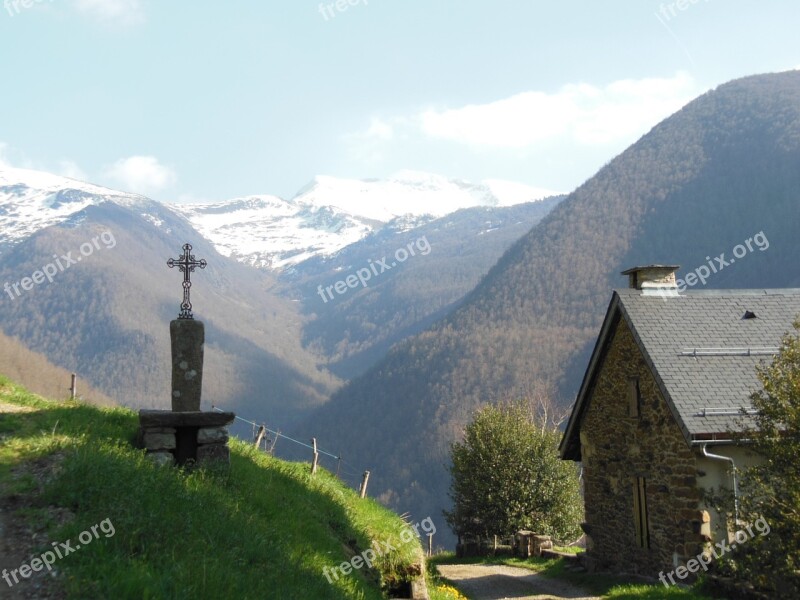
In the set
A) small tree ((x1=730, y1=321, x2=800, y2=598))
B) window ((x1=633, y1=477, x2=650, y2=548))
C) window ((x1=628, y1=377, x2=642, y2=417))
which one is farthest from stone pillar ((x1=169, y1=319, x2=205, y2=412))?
window ((x1=633, y1=477, x2=650, y2=548))

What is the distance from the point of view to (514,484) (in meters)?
31.9

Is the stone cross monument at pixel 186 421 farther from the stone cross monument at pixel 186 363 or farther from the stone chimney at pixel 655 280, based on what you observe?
the stone chimney at pixel 655 280

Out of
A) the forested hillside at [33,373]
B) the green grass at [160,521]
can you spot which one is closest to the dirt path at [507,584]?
the green grass at [160,521]

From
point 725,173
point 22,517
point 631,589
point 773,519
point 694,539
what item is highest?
point 725,173

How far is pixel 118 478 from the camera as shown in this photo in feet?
28.9

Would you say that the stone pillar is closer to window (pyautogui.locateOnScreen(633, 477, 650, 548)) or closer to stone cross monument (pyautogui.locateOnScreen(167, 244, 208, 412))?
stone cross monument (pyautogui.locateOnScreen(167, 244, 208, 412))

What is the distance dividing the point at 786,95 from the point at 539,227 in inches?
2680

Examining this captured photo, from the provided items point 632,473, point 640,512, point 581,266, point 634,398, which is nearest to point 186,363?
point 634,398

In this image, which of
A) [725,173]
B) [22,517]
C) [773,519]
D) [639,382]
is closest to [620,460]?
[639,382]

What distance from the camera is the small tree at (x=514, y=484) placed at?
31609 mm

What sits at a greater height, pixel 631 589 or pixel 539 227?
pixel 539 227

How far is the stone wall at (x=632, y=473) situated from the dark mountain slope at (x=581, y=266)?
90027 mm

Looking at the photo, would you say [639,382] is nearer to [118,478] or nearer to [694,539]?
[694,539]

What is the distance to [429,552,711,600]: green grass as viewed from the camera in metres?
15.4
